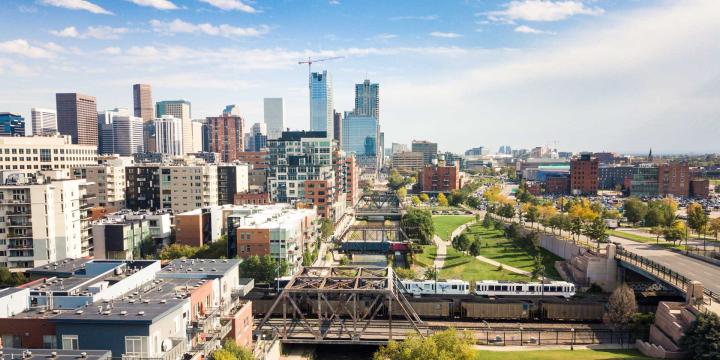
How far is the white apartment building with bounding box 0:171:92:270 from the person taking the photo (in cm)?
6156

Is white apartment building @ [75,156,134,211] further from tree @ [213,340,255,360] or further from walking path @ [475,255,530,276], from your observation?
tree @ [213,340,255,360]

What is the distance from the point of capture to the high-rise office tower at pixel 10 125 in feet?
559

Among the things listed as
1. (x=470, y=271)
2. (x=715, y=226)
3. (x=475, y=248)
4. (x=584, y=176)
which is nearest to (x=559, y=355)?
(x=470, y=271)

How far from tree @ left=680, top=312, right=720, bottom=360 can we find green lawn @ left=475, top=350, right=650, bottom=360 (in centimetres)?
382

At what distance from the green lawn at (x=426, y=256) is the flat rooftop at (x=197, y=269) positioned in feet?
Result: 141

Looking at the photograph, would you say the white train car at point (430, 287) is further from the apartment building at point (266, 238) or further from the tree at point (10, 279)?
the tree at point (10, 279)

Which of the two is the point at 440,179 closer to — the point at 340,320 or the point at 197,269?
the point at 340,320

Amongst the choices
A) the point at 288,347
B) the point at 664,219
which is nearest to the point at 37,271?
the point at 288,347

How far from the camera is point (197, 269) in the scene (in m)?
40.4

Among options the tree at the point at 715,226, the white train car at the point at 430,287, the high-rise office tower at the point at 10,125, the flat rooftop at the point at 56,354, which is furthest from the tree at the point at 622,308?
the high-rise office tower at the point at 10,125

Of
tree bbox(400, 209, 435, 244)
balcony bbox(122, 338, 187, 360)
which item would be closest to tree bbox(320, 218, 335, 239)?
tree bbox(400, 209, 435, 244)

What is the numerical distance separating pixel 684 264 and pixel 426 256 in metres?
38.1

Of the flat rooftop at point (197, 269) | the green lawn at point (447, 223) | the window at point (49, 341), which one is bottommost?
the green lawn at point (447, 223)

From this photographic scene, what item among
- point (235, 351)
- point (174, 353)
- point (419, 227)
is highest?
point (174, 353)
